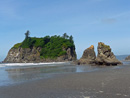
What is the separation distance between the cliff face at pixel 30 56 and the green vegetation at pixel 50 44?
3.15 metres

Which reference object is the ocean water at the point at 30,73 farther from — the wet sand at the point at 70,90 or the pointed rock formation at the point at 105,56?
the pointed rock formation at the point at 105,56

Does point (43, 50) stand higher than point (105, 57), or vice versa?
point (43, 50)

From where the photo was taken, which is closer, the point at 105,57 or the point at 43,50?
the point at 105,57

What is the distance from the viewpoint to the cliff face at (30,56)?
12888 centimetres

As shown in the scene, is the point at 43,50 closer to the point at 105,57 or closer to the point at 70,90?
the point at 105,57

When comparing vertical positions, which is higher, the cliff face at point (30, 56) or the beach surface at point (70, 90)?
the cliff face at point (30, 56)

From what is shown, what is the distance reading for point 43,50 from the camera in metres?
138

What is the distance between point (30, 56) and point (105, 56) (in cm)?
9492

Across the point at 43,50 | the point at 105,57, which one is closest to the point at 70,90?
the point at 105,57

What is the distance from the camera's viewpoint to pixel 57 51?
13412 cm

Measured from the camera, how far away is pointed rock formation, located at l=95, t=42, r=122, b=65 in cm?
4528

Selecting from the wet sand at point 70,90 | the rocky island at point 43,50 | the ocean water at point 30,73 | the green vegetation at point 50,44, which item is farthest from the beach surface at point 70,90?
the green vegetation at point 50,44

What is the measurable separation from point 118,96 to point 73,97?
2671 mm

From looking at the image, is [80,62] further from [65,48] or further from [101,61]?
[65,48]
